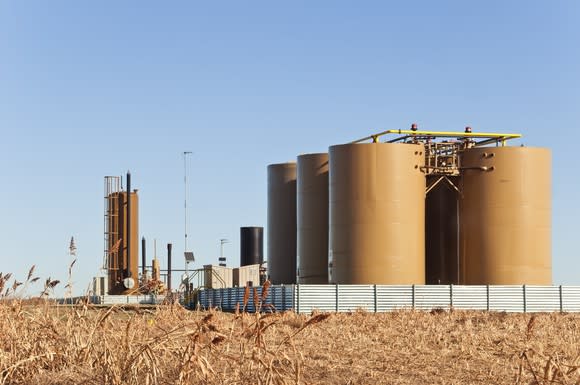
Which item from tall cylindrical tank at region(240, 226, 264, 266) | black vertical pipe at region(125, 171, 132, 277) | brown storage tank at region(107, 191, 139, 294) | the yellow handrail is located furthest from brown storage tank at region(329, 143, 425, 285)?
tall cylindrical tank at region(240, 226, 264, 266)

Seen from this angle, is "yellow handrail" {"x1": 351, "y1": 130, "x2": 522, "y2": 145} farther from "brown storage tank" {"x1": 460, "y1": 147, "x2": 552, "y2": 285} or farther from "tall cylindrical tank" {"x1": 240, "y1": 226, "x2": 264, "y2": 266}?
"tall cylindrical tank" {"x1": 240, "y1": 226, "x2": 264, "y2": 266}

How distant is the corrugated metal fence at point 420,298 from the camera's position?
36.7 m

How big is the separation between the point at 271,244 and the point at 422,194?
12.5 m

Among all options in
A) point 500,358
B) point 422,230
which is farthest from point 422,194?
point 500,358

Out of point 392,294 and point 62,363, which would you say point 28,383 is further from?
point 392,294

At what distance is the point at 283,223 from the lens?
1954 inches

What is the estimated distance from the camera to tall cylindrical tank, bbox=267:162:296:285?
4962 cm

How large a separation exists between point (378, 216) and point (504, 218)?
5.71m

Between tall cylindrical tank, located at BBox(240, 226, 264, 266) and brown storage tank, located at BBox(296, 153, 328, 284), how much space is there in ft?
55.0

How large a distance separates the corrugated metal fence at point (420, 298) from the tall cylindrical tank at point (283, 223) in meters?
9.90

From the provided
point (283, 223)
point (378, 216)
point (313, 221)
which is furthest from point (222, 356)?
point (283, 223)

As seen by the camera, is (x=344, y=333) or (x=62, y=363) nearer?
(x=62, y=363)

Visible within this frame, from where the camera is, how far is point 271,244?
50.3 metres

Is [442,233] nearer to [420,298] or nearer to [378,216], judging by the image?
[378,216]
